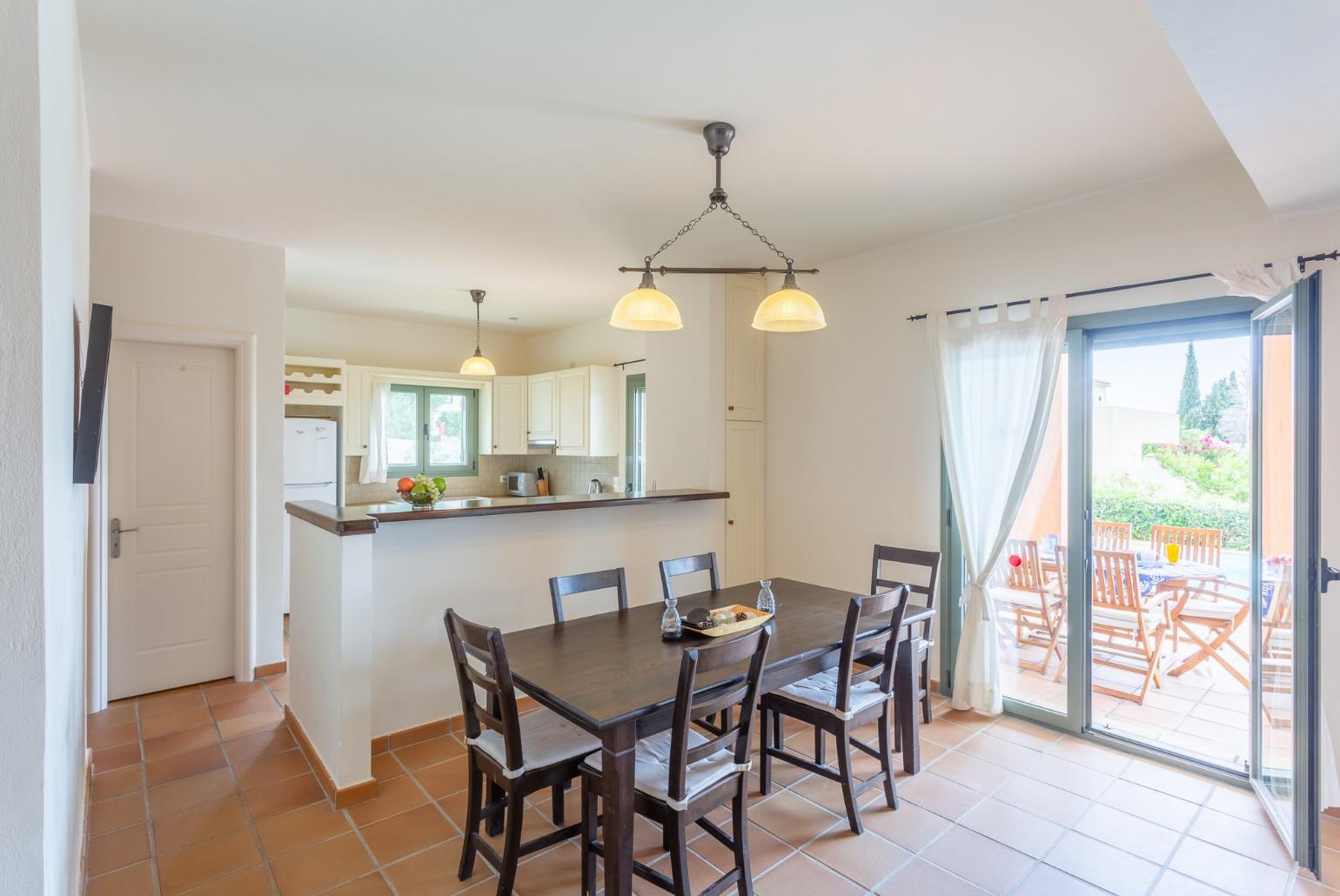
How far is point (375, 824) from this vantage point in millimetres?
2436

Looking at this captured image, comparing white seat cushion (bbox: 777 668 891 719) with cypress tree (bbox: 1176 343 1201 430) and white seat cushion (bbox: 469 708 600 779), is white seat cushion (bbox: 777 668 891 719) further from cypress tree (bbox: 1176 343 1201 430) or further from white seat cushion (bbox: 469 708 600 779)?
cypress tree (bbox: 1176 343 1201 430)

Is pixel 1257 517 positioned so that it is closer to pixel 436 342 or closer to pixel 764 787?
pixel 764 787

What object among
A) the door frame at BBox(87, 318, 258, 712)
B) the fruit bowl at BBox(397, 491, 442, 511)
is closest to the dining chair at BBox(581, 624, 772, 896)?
the fruit bowl at BBox(397, 491, 442, 511)

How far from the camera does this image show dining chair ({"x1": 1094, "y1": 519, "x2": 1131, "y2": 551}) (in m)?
3.12

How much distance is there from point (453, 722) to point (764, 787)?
1574 millimetres

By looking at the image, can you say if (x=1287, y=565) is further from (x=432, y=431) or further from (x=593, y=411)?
(x=432, y=431)

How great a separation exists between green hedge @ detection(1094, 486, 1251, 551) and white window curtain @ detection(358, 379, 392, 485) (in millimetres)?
5423

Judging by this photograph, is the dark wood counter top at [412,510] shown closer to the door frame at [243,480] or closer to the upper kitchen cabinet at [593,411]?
the door frame at [243,480]

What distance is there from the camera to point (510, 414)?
6637 millimetres

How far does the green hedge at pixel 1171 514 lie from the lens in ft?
Answer: 9.20

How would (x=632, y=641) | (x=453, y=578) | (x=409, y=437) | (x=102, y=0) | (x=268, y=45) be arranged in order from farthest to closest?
(x=409, y=437), (x=453, y=578), (x=632, y=641), (x=268, y=45), (x=102, y=0)

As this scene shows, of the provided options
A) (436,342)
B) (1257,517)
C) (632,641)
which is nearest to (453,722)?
(632,641)

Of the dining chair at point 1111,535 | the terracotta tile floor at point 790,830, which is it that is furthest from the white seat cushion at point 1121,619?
the terracotta tile floor at point 790,830

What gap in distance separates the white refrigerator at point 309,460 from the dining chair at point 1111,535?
203 inches
